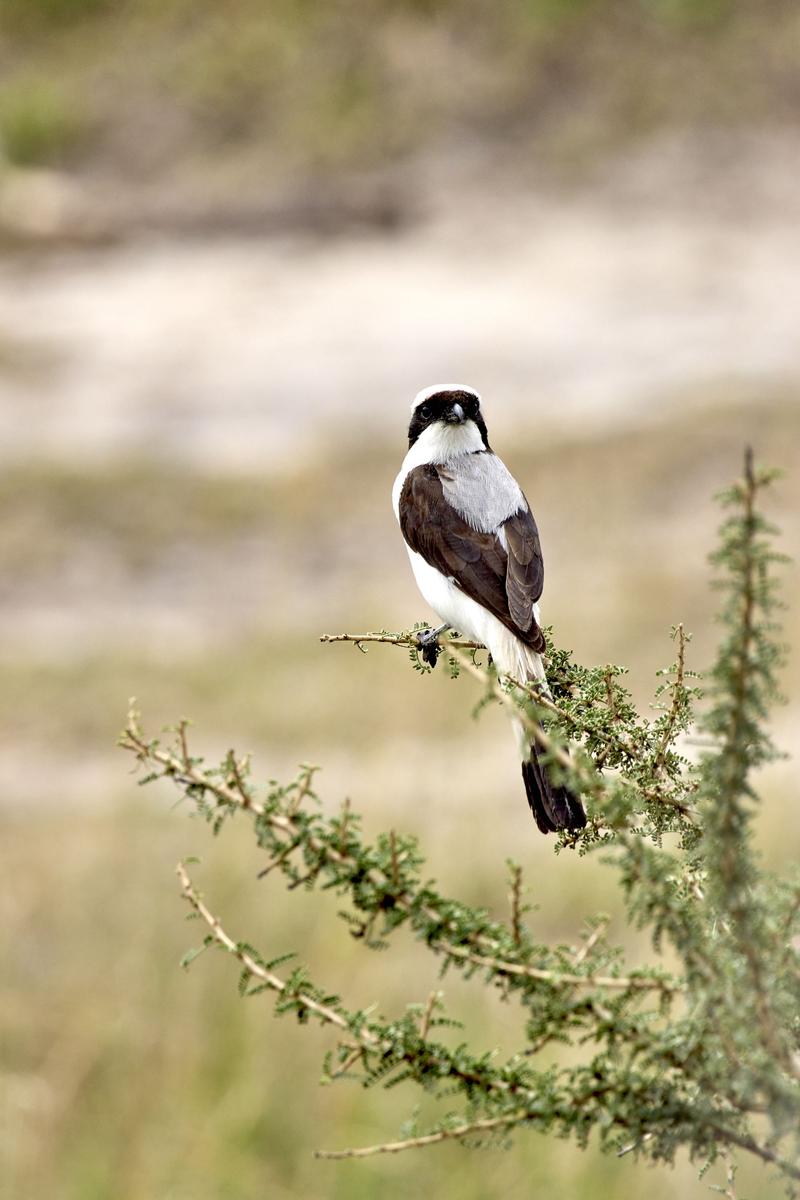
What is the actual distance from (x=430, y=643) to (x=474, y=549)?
34 cm

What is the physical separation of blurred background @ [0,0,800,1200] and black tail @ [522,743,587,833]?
2288 millimetres

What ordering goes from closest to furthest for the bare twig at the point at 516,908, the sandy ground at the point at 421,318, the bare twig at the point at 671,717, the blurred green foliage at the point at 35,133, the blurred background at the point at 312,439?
the bare twig at the point at 516,908 → the bare twig at the point at 671,717 → the blurred background at the point at 312,439 → the sandy ground at the point at 421,318 → the blurred green foliage at the point at 35,133

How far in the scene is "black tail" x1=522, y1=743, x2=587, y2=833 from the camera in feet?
8.02

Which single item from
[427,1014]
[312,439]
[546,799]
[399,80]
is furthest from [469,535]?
[399,80]

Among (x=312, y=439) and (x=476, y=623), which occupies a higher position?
(x=312, y=439)

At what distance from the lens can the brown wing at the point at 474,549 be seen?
Result: 3.26 metres

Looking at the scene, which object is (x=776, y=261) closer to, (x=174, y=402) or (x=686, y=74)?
(x=686, y=74)

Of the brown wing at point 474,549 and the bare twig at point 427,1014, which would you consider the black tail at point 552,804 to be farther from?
the bare twig at point 427,1014

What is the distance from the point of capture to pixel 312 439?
75.0 feet

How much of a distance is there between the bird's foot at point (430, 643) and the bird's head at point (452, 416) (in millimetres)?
445

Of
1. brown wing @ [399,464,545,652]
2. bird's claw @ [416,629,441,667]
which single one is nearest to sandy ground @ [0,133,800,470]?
bird's claw @ [416,629,441,667]

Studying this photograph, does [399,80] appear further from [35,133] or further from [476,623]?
[476,623]

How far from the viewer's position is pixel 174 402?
24.6m

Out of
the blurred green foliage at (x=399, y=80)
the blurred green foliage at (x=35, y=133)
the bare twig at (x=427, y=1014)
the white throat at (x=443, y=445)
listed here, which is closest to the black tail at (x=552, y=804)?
the bare twig at (x=427, y=1014)
